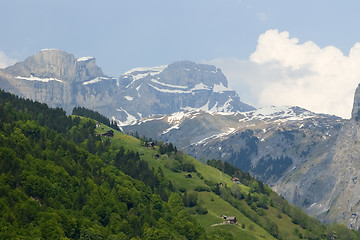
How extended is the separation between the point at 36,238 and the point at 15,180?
104 ft

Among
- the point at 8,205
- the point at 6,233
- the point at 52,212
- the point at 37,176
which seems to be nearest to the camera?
the point at 6,233

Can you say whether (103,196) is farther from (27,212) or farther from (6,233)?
(6,233)

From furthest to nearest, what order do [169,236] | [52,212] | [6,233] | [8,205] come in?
A: [169,236] < [52,212] < [8,205] < [6,233]

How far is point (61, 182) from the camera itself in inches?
7136

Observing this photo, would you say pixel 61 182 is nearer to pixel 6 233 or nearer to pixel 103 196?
pixel 103 196

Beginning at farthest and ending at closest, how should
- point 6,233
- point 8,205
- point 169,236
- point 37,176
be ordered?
point 169,236 < point 37,176 < point 8,205 < point 6,233

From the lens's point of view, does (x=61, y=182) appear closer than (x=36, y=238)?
No

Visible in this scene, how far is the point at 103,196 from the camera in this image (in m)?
191

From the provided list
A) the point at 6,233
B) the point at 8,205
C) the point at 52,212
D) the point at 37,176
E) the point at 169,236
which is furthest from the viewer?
the point at 169,236

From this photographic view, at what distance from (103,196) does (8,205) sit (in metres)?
47.3

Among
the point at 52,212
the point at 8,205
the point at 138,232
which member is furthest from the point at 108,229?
the point at 8,205

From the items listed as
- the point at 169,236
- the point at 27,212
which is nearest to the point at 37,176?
the point at 27,212

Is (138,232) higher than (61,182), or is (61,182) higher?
(61,182)

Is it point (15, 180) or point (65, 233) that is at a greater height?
point (15, 180)
